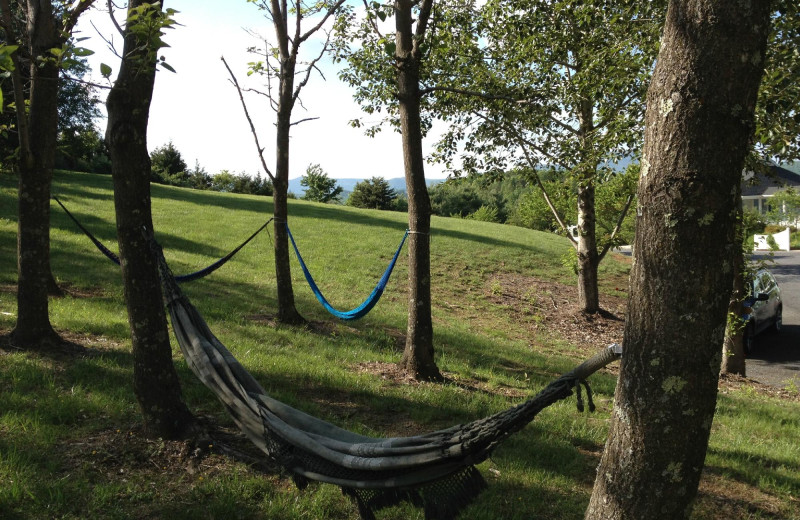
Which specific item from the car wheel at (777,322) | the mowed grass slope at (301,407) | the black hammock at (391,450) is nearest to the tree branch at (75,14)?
the mowed grass slope at (301,407)

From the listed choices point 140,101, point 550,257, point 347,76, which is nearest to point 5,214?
point 347,76

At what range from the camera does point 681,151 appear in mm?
1811

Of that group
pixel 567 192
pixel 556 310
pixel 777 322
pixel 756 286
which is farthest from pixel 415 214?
pixel 777 322

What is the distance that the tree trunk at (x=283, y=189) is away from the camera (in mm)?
6211

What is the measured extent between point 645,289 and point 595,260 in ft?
30.3

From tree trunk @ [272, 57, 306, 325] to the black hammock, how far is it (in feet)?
11.2

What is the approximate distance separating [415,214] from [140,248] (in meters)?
2.45

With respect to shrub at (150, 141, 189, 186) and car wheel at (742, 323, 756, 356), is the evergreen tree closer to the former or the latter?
shrub at (150, 141, 189, 186)

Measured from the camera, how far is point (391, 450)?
2424 millimetres

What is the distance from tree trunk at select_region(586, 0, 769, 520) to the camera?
5.82 feet

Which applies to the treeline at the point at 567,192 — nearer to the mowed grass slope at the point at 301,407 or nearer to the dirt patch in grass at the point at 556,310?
the dirt patch in grass at the point at 556,310

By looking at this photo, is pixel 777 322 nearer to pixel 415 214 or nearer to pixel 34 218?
pixel 415 214

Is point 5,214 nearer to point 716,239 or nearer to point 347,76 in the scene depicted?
point 347,76

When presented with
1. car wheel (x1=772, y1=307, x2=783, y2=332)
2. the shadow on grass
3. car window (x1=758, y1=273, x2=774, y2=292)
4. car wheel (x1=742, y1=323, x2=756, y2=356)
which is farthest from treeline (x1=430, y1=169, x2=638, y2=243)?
the shadow on grass
